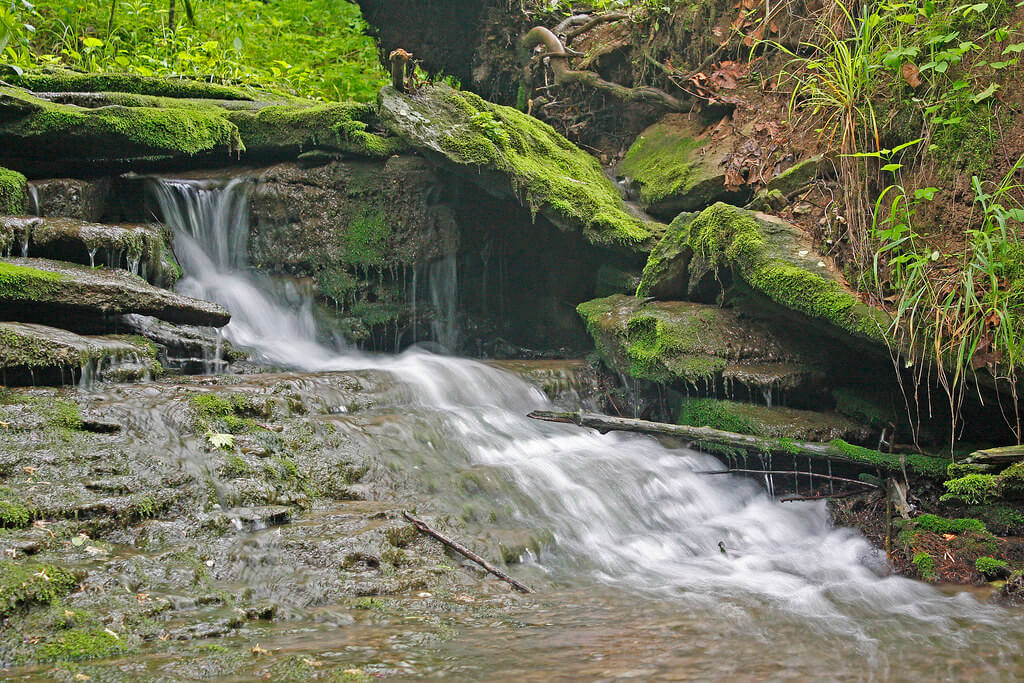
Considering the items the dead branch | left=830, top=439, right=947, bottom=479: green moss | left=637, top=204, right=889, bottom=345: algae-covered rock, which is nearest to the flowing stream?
left=830, top=439, right=947, bottom=479: green moss

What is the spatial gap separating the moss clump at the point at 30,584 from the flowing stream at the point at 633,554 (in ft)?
3.58

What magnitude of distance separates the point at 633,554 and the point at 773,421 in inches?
80.2

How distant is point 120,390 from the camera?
205 inches

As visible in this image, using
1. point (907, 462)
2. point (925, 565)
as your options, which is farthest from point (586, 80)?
point (925, 565)

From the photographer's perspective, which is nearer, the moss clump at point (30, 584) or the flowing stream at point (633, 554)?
the moss clump at point (30, 584)

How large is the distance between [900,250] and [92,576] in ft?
17.4

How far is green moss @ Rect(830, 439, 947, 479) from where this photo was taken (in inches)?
210

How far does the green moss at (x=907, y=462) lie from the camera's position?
5336mm

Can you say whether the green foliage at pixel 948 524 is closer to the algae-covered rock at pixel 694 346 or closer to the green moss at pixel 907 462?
the green moss at pixel 907 462

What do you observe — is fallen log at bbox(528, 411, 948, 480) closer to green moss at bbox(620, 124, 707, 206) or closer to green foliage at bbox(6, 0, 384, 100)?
green moss at bbox(620, 124, 707, 206)

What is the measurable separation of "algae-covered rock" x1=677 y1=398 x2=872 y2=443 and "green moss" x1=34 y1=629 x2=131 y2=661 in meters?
4.80

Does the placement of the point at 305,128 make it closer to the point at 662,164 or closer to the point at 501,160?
the point at 501,160

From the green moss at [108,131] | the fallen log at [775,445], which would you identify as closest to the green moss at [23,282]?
the green moss at [108,131]

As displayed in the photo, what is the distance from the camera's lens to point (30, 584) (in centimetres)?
300
